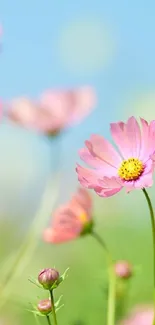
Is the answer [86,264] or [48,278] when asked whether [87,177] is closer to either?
[48,278]

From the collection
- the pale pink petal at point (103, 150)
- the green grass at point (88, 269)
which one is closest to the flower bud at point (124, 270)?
the green grass at point (88, 269)

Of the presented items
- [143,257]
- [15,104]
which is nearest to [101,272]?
[15,104]

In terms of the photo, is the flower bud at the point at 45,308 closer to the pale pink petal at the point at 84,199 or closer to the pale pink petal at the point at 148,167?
the pale pink petal at the point at 148,167

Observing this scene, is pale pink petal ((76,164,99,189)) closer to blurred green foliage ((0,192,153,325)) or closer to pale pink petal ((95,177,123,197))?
pale pink petal ((95,177,123,197))

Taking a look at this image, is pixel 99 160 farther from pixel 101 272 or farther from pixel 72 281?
pixel 72 281

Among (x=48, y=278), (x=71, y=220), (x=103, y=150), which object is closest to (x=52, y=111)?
(x=71, y=220)

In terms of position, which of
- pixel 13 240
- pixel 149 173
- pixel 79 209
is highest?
pixel 13 240
